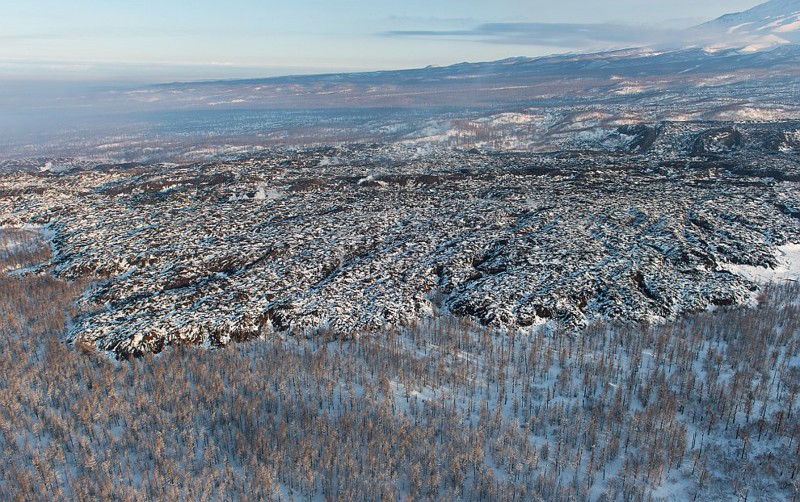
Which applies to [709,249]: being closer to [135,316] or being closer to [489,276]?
[489,276]

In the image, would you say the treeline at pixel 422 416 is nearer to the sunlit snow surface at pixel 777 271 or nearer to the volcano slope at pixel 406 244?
the volcano slope at pixel 406 244

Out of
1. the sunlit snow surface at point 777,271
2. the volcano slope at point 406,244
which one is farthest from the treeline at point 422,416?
the sunlit snow surface at point 777,271

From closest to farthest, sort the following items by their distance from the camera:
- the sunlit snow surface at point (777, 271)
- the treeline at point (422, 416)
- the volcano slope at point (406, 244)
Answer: the treeline at point (422, 416) < the volcano slope at point (406, 244) < the sunlit snow surface at point (777, 271)

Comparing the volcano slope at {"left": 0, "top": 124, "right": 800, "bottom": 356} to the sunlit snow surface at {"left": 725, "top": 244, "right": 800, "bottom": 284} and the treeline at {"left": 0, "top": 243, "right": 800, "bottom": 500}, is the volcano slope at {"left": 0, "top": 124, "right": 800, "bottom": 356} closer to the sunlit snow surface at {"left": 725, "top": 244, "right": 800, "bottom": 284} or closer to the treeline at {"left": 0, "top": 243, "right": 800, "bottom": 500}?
the sunlit snow surface at {"left": 725, "top": 244, "right": 800, "bottom": 284}

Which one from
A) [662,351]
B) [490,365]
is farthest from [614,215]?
[490,365]

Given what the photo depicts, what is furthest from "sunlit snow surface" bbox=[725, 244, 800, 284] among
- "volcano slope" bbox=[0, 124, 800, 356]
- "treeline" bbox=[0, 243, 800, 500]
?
"treeline" bbox=[0, 243, 800, 500]
